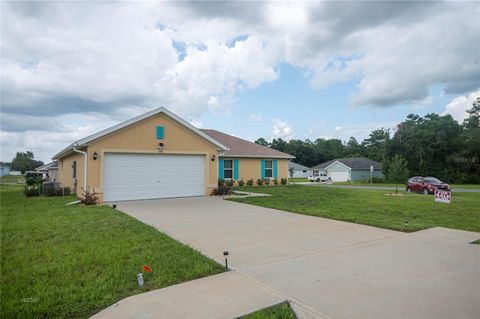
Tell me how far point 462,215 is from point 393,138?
122 ft

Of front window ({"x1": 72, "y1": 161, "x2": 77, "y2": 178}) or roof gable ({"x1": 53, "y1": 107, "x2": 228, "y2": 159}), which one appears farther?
front window ({"x1": 72, "y1": 161, "x2": 77, "y2": 178})

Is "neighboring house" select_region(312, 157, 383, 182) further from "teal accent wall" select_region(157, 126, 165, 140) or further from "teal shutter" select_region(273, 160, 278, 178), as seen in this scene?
"teal accent wall" select_region(157, 126, 165, 140)

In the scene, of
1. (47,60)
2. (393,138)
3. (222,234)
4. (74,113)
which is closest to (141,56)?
(47,60)

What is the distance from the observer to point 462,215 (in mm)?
9625

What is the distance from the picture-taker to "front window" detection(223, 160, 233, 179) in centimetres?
2195

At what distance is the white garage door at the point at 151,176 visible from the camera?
515 inches

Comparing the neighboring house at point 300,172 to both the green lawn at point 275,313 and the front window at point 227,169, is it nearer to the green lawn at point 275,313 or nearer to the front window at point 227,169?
the front window at point 227,169

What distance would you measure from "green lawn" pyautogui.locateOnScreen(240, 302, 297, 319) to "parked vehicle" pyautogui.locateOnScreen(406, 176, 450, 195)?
67.0 feet

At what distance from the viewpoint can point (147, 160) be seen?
45.6 feet

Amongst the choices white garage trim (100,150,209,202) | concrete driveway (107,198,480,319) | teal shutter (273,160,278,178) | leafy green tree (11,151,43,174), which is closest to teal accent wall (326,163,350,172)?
teal shutter (273,160,278,178)

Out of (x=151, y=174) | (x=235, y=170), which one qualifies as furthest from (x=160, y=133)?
(x=235, y=170)

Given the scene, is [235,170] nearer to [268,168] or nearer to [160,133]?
[268,168]

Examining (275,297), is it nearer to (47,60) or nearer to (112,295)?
(112,295)

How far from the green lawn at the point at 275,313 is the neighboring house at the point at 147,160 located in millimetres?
11317
